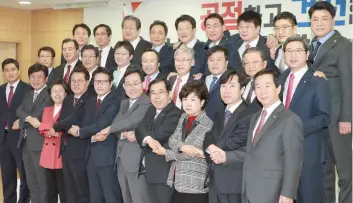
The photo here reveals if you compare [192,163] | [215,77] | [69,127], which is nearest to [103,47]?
[69,127]

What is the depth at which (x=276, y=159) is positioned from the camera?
3.54 m

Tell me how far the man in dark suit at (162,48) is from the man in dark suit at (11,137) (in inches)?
62.6

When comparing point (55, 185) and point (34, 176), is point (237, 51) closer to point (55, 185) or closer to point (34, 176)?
point (55, 185)

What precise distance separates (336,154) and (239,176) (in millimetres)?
→ 1023

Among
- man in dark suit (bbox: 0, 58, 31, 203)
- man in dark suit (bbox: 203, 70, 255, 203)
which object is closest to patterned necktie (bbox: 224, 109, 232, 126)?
man in dark suit (bbox: 203, 70, 255, 203)

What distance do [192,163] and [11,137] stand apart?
8.61ft

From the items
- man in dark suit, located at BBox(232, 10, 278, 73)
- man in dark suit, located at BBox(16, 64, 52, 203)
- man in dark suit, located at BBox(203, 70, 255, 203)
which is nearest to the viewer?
man in dark suit, located at BBox(203, 70, 255, 203)

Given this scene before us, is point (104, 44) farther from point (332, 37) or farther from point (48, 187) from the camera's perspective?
point (332, 37)

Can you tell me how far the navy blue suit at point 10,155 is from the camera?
576cm

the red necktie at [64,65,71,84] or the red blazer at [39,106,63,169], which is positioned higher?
the red necktie at [64,65,71,84]

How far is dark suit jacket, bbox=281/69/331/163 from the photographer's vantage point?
3885mm

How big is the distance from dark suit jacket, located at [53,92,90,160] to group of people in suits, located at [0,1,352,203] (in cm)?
1

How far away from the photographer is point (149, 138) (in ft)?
14.2

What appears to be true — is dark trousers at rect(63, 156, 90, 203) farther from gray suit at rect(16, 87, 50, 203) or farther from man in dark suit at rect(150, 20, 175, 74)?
man in dark suit at rect(150, 20, 175, 74)
